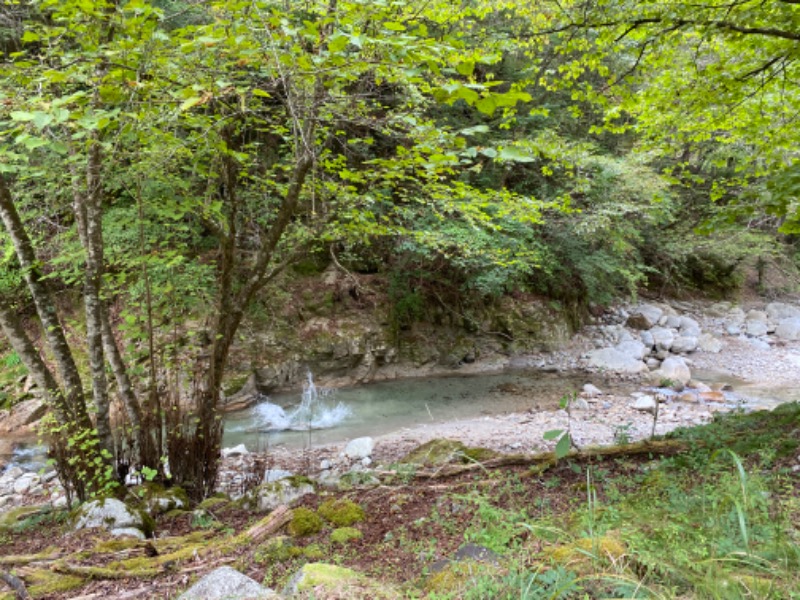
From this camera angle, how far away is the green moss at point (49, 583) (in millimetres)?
2243

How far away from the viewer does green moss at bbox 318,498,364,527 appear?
3.02 metres

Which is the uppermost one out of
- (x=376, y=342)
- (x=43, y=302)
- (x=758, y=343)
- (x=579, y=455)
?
(x=43, y=302)

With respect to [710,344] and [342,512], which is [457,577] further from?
[710,344]

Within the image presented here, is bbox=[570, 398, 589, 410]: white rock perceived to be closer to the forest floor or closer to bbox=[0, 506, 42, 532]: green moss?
the forest floor

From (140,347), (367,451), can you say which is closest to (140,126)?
(140,347)

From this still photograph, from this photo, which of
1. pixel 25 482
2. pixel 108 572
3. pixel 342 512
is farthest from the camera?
pixel 25 482

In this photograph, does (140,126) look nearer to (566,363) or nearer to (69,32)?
(69,32)

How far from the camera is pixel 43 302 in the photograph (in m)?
3.63

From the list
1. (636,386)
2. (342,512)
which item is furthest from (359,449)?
(636,386)

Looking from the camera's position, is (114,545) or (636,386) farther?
(636,386)

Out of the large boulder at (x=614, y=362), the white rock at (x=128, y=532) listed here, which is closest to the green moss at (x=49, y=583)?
the white rock at (x=128, y=532)

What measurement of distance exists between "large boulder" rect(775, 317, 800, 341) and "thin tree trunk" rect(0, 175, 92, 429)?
17.5 metres

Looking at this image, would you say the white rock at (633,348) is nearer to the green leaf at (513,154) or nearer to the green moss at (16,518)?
the green leaf at (513,154)

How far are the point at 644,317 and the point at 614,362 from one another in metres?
3.51
